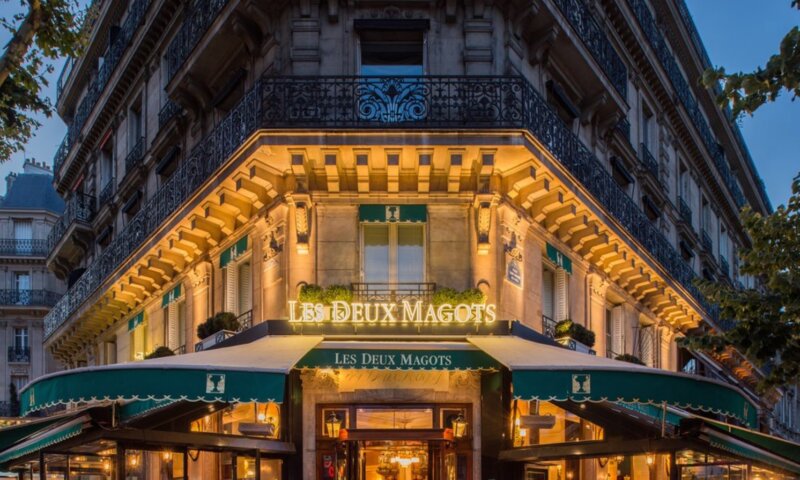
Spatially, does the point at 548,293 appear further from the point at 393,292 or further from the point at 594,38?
the point at 594,38

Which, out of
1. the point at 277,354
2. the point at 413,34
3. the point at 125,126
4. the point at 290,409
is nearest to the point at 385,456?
the point at 290,409

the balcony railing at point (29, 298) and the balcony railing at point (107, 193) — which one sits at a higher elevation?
the balcony railing at point (107, 193)

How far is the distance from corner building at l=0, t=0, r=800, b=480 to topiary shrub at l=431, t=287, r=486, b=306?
0.04 metres

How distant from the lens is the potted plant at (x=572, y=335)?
1631cm

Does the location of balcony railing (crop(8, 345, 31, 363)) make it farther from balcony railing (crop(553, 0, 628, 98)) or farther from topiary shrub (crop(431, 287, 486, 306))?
topiary shrub (crop(431, 287, 486, 306))

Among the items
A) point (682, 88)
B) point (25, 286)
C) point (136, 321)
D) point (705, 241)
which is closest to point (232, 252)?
point (136, 321)

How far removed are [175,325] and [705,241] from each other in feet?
48.7

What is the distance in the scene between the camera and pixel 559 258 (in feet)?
56.9

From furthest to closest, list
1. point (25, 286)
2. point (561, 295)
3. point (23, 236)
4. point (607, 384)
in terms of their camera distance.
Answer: point (23, 236) → point (25, 286) → point (561, 295) → point (607, 384)

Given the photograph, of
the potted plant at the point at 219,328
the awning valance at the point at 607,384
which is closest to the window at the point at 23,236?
the potted plant at the point at 219,328

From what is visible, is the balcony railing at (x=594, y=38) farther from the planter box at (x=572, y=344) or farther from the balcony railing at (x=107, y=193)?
the balcony railing at (x=107, y=193)

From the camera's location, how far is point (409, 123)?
14422mm

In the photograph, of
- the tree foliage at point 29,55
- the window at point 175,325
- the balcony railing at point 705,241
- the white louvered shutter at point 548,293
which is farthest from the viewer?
the balcony railing at point 705,241

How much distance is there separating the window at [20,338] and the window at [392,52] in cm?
3731
